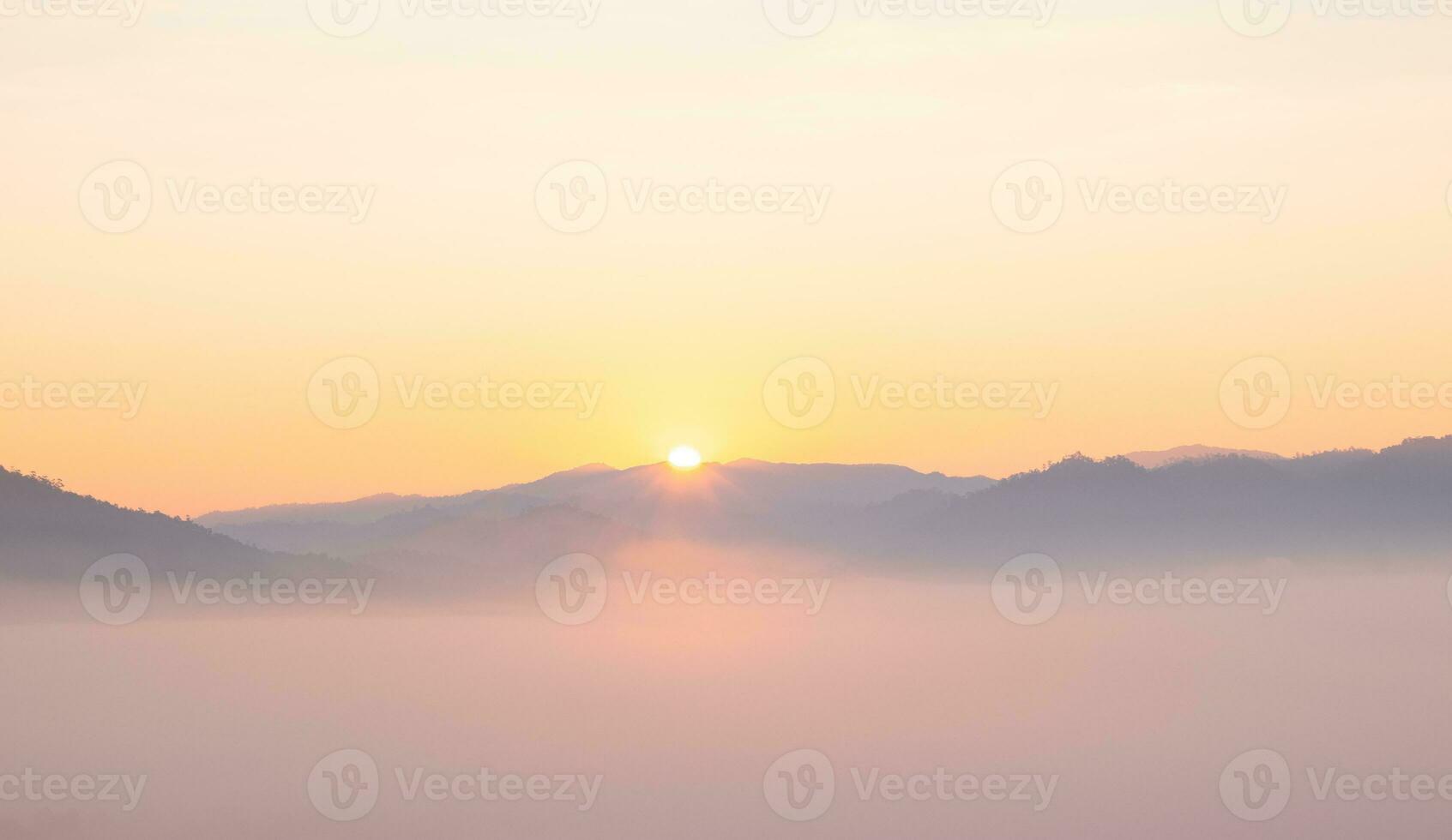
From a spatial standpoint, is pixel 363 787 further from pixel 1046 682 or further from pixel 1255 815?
pixel 1046 682

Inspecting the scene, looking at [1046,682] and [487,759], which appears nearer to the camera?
[487,759]

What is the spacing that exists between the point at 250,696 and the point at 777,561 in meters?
112

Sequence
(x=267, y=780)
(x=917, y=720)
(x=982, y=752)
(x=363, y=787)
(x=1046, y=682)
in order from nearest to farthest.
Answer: (x=363, y=787)
(x=267, y=780)
(x=982, y=752)
(x=917, y=720)
(x=1046, y=682)

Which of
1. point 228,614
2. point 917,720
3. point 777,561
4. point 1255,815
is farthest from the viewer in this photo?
point 777,561

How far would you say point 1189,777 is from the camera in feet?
219


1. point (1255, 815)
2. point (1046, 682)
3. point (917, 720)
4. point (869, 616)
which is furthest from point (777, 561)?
point (1255, 815)

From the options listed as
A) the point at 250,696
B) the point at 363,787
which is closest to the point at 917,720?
the point at 250,696

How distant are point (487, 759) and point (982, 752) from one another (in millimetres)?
29698

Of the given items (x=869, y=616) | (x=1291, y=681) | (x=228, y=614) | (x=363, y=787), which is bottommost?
(x=363, y=787)

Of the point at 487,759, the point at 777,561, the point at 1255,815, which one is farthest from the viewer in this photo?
the point at 777,561

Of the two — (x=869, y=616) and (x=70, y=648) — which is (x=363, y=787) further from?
(x=869, y=616)

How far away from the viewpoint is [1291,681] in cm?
9319

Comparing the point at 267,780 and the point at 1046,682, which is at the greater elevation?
the point at 1046,682

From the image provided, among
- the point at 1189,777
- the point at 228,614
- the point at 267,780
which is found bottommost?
the point at 267,780
